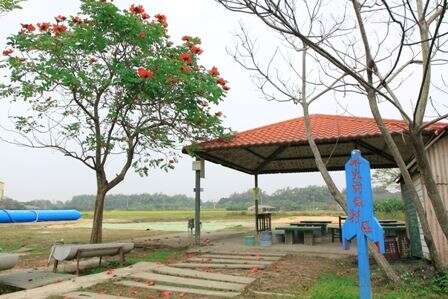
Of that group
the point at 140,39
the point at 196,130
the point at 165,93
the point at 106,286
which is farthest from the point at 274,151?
the point at 106,286

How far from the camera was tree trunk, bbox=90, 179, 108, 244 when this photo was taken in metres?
11.4

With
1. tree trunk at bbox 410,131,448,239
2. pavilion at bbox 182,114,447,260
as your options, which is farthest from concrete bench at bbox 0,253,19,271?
tree trunk at bbox 410,131,448,239

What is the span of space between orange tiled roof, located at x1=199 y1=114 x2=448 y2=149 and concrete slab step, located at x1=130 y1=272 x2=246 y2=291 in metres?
4.73

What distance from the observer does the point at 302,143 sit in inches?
426

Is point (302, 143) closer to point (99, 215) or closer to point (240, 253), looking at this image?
→ point (240, 253)

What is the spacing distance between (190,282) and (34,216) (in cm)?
3092

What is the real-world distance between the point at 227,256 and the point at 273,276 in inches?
94.2

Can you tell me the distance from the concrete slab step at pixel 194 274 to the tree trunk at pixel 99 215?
3.07 m

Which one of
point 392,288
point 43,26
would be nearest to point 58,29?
point 43,26

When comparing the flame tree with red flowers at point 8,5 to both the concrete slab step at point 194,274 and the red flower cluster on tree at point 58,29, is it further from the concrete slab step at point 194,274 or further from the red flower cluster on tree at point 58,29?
the concrete slab step at point 194,274

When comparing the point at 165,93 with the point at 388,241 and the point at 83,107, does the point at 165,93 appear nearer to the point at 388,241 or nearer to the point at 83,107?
the point at 83,107

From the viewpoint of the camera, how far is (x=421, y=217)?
681cm

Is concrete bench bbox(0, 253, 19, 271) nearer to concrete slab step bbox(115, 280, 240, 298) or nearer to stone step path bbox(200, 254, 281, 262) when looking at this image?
concrete slab step bbox(115, 280, 240, 298)

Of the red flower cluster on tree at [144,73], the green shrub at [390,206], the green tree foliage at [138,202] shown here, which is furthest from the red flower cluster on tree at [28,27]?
the green tree foliage at [138,202]
